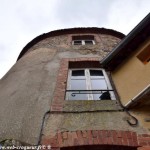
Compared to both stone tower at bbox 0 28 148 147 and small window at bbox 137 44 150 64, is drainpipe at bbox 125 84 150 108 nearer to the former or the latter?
stone tower at bbox 0 28 148 147

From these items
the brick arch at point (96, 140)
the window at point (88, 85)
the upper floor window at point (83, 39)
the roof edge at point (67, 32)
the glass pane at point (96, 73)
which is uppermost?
the roof edge at point (67, 32)

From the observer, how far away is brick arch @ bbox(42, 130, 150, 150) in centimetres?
427

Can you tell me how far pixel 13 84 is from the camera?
6652 millimetres

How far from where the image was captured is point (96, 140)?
433cm

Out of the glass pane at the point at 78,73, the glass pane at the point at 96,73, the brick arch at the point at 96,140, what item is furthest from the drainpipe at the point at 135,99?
the glass pane at the point at 78,73

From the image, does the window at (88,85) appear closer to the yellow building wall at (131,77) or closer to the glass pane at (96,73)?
the glass pane at (96,73)

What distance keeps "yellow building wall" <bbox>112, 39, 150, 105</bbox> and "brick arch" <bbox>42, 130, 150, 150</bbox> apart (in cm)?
116

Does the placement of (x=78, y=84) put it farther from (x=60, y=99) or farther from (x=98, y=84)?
(x=60, y=99)

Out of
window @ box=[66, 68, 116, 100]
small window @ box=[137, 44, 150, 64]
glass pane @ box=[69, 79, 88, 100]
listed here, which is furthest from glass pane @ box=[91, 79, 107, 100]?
small window @ box=[137, 44, 150, 64]

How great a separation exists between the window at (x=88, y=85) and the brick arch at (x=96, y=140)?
1.55m

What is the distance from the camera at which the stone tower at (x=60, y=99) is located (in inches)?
179

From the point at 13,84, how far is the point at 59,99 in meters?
1.79

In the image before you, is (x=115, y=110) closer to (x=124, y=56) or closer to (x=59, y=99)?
(x=59, y=99)

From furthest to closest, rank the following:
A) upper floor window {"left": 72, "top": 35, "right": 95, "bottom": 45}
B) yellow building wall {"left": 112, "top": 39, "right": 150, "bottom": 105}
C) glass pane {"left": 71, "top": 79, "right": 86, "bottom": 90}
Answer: upper floor window {"left": 72, "top": 35, "right": 95, "bottom": 45} < glass pane {"left": 71, "top": 79, "right": 86, "bottom": 90} < yellow building wall {"left": 112, "top": 39, "right": 150, "bottom": 105}
